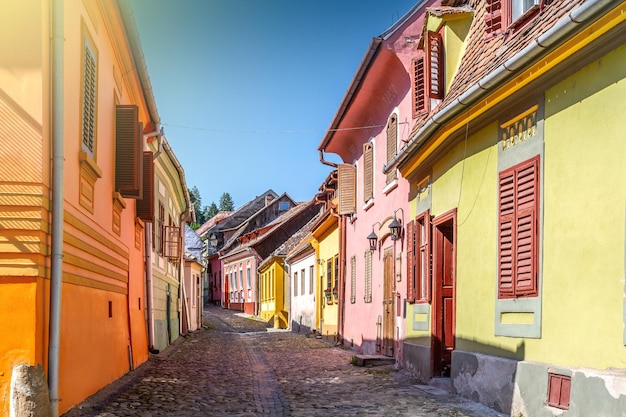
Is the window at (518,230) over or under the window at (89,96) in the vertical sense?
under

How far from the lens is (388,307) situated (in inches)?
547

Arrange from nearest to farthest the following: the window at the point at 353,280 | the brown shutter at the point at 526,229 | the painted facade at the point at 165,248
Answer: the brown shutter at the point at 526,229
the painted facade at the point at 165,248
the window at the point at 353,280

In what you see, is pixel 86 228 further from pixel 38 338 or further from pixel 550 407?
pixel 550 407

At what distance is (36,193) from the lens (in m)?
6.05

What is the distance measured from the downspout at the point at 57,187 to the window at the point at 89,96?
1.33 metres

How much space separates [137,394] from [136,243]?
14.7 ft

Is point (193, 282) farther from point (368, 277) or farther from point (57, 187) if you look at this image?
point (57, 187)

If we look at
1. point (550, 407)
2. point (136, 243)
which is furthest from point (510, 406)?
point (136, 243)

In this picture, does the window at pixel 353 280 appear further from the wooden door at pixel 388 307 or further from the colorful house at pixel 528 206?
the colorful house at pixel 528 206

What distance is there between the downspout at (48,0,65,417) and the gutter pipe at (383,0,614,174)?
4.23 metres

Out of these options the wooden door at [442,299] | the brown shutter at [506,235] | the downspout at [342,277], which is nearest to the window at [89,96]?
the brown shutter at [506,235]

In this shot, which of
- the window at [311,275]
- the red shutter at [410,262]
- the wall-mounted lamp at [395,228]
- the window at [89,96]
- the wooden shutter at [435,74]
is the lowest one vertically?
the window at [311,275]

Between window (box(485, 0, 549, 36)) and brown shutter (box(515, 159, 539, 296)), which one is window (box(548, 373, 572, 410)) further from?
window (box(485, 0, 549, 36))

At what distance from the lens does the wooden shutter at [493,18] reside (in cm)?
845
